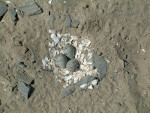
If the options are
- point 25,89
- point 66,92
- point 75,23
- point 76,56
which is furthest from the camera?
point 76,56

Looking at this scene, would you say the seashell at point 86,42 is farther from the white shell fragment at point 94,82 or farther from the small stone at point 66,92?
the small stone at point 66,92

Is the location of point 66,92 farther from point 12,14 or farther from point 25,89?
point 12,14

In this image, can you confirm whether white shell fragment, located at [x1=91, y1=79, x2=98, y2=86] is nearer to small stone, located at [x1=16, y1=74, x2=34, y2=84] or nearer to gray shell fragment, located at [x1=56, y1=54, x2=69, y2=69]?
gray shell fragment, located at [x1=56, y1=54, x2=69, y2=69]

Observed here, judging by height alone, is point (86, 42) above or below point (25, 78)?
above

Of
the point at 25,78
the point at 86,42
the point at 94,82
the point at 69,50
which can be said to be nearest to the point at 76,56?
the point at 69,50

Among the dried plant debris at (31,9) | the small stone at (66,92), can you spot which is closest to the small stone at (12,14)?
the dried plant debris at (31,9)

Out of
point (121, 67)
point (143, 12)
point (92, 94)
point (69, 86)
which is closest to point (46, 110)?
point (69, 86)

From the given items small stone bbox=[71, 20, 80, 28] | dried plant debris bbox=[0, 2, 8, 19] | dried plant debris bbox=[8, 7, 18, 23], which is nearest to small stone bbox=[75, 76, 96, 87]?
small stone bbox=[71, 20, 80, 28]
